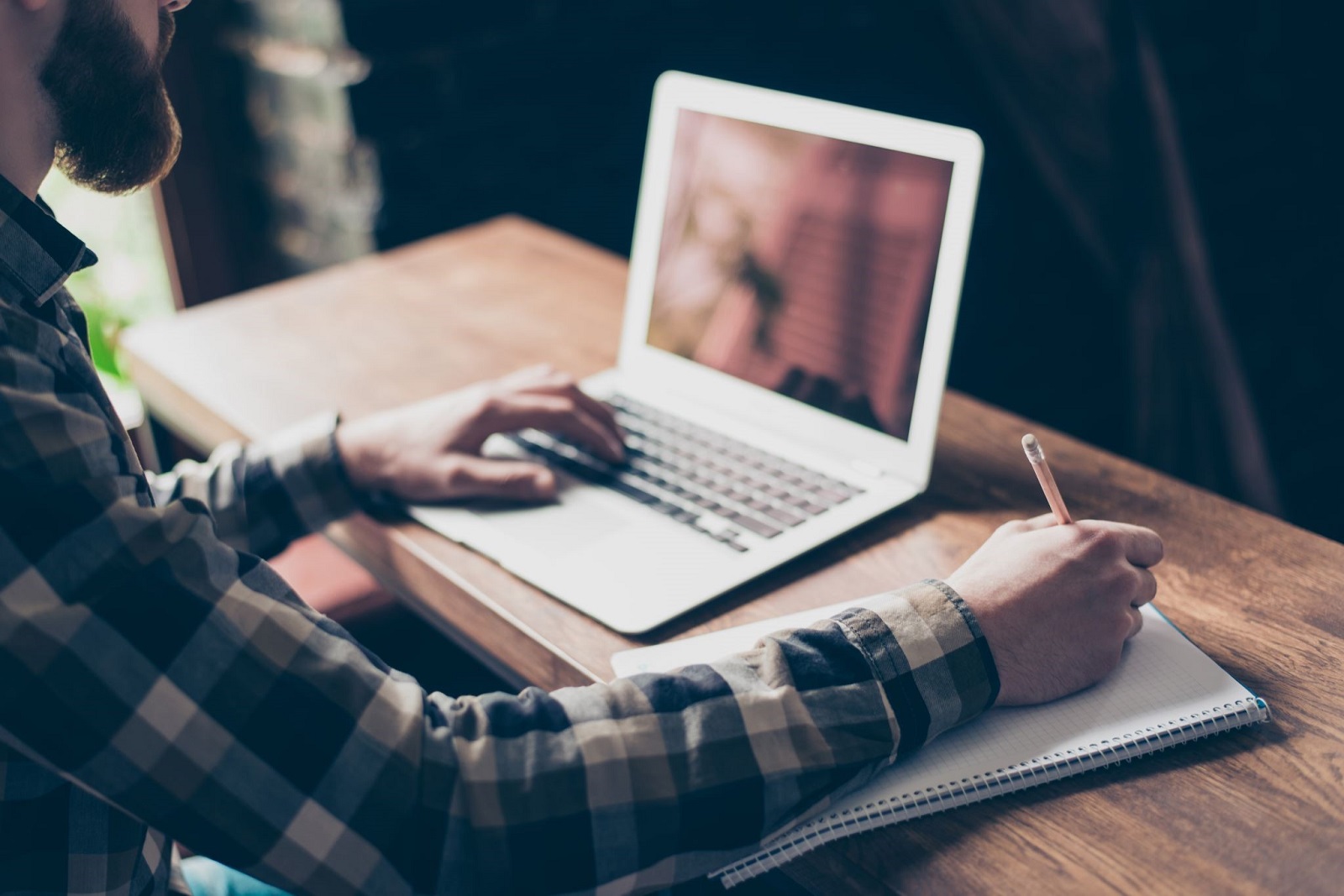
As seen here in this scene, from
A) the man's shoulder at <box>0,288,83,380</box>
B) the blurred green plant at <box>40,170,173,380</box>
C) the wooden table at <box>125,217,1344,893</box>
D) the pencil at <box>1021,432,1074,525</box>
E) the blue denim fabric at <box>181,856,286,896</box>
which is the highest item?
the man's shoulder at <box>0,288,83,380</box>

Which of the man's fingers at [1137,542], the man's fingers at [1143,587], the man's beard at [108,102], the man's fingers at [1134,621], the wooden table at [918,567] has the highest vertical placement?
the man's beard at [108,102]

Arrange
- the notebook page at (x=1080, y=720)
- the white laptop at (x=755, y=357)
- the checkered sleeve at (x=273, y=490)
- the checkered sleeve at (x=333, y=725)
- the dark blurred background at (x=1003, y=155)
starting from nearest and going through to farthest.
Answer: the checkered sleeve at (x=333, y=725), the notebook page at (x=1080, y=720), the white laptop at (x=755, y=357), the checkered sleeve at (x=273, y=490), the dark blurred background at (x=1003, y=155)

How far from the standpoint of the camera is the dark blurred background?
64.2 inches

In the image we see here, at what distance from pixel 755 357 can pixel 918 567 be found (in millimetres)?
266

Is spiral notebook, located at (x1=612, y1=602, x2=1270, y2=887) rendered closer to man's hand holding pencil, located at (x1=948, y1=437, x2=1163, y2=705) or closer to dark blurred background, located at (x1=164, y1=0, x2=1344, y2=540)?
man's hand holding pencil, located at (x1=948, y1=437, x2=1163, y2=705)

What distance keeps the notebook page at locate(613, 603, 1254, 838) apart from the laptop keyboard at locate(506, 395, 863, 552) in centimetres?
19

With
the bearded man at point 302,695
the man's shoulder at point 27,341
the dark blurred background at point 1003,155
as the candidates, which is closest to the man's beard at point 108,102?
the bearded man at point 302,695

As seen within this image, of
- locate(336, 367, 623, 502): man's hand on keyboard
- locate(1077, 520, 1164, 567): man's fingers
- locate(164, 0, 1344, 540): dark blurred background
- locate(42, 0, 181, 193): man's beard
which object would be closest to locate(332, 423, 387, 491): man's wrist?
locate(336, 367, 623, 502): man's hand on keyboard

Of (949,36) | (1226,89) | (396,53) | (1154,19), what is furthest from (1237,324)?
(396,53)

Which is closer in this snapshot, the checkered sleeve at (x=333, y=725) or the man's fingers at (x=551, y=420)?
the checkered sleeve at (x=333, y=725)

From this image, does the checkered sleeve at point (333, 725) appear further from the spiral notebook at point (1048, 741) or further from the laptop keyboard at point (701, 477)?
the laptop keyboard at point (701, 477)

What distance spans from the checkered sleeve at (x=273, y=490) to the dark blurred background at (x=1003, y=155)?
887 millimetres

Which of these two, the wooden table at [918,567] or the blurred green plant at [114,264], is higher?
the wooden table at [918,567]

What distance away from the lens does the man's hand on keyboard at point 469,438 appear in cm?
94
